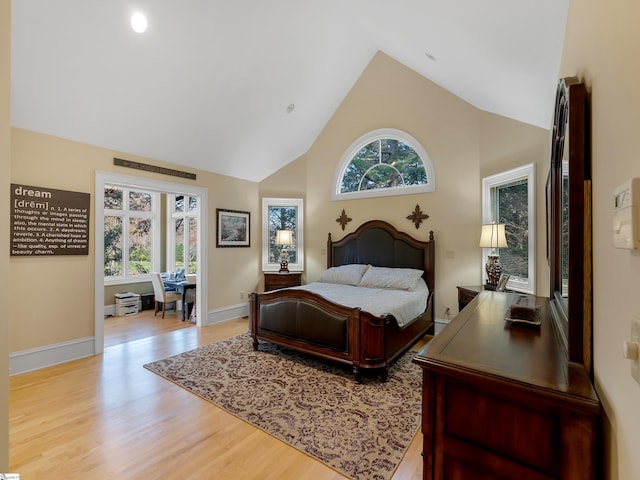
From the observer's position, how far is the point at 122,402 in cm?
253

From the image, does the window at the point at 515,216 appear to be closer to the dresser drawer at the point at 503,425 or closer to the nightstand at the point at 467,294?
the nightstand at the point at 467,294

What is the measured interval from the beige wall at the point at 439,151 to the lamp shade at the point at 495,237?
0.56m

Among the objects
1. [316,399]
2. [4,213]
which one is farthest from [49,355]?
[4,213]

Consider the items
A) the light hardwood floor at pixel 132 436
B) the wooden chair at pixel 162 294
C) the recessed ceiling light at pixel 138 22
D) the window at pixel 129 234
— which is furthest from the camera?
the window at pixel 129 234

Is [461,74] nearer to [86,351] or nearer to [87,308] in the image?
[87,308]

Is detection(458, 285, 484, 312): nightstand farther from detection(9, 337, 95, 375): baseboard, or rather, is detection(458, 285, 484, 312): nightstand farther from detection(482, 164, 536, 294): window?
detection(9, 337, 95, 375): baseboard

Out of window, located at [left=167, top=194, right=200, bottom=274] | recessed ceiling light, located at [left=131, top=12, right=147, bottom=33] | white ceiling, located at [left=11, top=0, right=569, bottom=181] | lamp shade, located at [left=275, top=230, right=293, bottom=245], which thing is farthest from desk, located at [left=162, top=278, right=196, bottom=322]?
recessed ceiling light, located at [left=131, top=12, right=147, bottom=33]

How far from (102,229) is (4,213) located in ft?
10.1

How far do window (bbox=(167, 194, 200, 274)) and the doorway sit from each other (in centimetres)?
206

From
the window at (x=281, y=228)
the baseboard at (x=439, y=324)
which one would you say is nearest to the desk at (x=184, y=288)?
the window at (x=281, y=228)

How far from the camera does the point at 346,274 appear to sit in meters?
4.56

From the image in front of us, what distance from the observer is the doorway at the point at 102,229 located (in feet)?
12.0

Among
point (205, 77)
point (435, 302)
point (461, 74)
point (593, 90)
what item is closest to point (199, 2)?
point (205, 77)

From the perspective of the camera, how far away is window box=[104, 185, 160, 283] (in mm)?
6105
